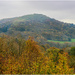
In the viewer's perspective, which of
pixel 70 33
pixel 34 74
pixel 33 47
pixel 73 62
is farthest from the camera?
pixel 70 33

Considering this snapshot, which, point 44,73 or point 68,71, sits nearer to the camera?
point 44,73

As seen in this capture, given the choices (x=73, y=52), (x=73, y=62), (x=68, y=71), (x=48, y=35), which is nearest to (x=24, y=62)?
(x=68, y=71)

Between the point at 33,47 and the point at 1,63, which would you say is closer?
the point at 1,63

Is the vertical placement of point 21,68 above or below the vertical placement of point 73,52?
above

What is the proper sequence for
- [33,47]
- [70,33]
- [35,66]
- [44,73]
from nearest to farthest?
[44,73], [35,66], [33,47], [70,33]

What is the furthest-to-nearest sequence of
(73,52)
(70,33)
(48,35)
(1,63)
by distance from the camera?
(70,33) → (48,35) → (73,52) → (1,63)

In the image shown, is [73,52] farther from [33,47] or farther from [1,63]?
[1,63]

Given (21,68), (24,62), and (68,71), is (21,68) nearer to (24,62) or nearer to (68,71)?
(24,62)

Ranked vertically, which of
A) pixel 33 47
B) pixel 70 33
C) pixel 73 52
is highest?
pixel 33 47

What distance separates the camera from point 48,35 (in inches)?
6324

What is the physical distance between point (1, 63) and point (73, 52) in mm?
35992

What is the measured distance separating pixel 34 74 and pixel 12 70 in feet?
8.08

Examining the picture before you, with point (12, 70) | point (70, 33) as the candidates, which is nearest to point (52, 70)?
point (12, 70)

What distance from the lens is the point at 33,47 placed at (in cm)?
2372
